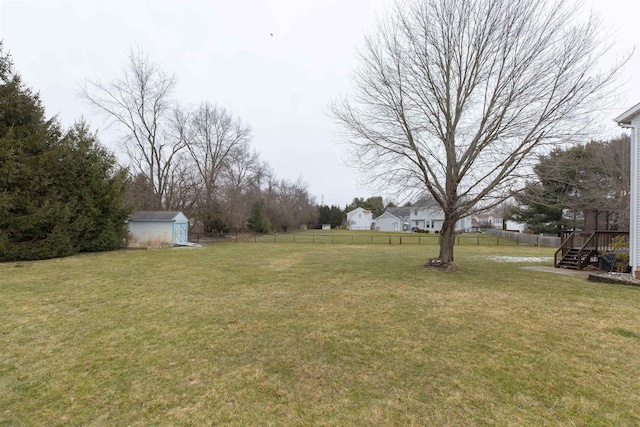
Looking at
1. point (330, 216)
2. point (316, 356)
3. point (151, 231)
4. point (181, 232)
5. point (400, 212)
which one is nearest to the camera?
point (316, 356)

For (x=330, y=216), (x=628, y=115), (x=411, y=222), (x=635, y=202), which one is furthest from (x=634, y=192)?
(x=330, y=216)

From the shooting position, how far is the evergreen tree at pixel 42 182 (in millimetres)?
12336

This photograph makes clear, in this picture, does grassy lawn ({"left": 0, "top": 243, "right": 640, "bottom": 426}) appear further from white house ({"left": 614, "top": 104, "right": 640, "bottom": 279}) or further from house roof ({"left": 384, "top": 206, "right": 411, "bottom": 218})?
house roof ({"left": 384, "top": 206, "right": 411, "bottom": 218})

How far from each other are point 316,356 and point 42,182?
1624 centimetres

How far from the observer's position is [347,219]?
64.2m

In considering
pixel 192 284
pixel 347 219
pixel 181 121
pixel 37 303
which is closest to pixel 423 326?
pixel 192 284

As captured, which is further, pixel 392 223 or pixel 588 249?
pixel 392 223

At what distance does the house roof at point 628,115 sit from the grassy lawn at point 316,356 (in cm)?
523

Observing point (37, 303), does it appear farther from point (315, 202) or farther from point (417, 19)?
point (315, 202)

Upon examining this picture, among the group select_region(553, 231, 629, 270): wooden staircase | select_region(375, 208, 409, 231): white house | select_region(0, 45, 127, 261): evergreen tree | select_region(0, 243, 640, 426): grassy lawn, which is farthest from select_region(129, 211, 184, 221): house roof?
select_region(375, 208, 409, 231): white house

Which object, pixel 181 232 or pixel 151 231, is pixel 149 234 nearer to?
pixel 151 231

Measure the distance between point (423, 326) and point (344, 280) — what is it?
160 inches

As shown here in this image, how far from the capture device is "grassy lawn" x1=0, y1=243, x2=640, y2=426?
2621 mm

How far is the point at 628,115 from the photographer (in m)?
8.55
